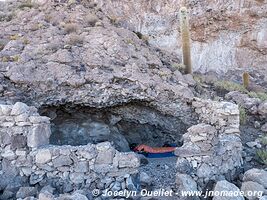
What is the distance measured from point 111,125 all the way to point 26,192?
4.22 m

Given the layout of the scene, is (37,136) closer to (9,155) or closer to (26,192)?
(9,155)

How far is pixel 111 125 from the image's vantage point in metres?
9.26

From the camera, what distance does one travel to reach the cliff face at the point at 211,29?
42.4 ft

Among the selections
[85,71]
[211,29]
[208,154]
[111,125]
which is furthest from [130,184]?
[211,29]

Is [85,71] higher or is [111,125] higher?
[85,71]

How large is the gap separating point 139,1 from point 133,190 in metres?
9.66

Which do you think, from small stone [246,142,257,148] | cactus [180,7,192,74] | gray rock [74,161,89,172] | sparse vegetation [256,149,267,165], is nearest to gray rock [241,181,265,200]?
sparse vegetation [256,149,267,165]

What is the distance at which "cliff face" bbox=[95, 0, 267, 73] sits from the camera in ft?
42.4

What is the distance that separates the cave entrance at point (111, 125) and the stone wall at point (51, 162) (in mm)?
2377

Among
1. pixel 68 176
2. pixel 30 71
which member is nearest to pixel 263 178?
pixel 68 176

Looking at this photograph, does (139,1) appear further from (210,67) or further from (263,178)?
(263,178)

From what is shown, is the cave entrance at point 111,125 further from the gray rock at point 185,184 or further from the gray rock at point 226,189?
the gray rock at point 226,189

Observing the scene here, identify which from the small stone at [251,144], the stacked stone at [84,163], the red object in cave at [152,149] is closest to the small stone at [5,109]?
the stacked stone at [84,163]

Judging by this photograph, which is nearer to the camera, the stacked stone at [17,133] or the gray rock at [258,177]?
the gray rock at [258,177]
